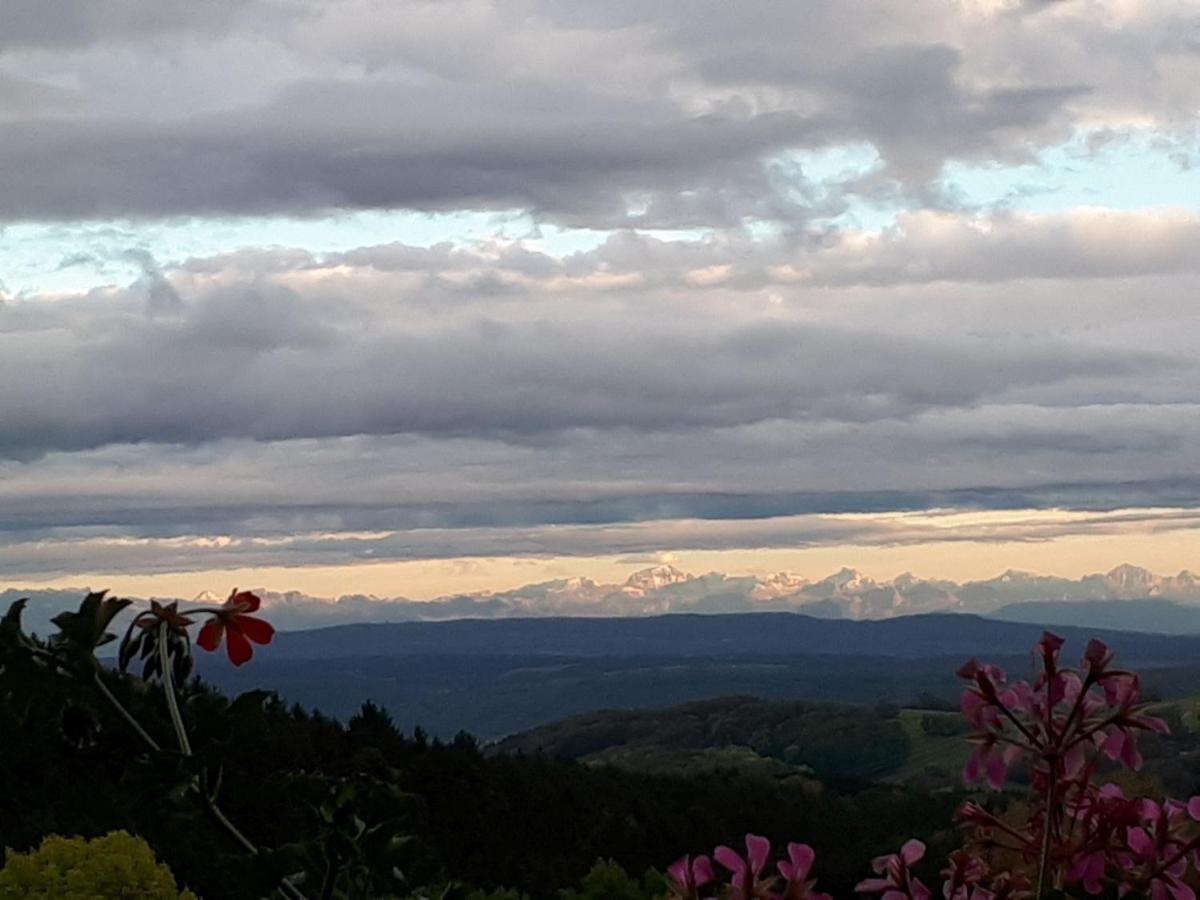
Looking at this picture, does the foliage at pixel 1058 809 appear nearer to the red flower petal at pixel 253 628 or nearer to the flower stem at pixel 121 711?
the red flower petal at pixel 253 628

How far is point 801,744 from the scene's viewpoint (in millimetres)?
172375

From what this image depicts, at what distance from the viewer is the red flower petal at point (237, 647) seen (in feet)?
12.1

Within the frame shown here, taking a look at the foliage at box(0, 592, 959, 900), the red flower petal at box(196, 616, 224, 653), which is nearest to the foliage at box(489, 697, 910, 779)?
the foliage at box(0, 592, 959, 900)

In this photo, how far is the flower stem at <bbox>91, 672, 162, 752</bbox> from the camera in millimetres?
3532

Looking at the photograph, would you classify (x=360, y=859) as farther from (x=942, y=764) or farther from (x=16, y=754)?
(x=942, y=764)

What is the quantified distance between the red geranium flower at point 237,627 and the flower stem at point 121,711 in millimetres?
212

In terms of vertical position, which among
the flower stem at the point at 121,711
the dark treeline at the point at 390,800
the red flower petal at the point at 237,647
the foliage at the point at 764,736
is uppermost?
the red flower petal at the point at 237,647

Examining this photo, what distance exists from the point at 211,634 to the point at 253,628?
3.6 inches

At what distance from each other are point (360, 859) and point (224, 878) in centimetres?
668

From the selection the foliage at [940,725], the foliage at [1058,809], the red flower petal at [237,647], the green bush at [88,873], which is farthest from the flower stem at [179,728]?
the foliage at [940,725]

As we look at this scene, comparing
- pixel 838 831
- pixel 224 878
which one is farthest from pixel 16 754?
pixel 838 831

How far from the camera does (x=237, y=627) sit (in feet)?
12.4

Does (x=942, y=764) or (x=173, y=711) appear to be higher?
(x=173, y=711)

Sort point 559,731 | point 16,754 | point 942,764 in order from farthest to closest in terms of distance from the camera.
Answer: point 559,731, point 942,764, point 16,754
